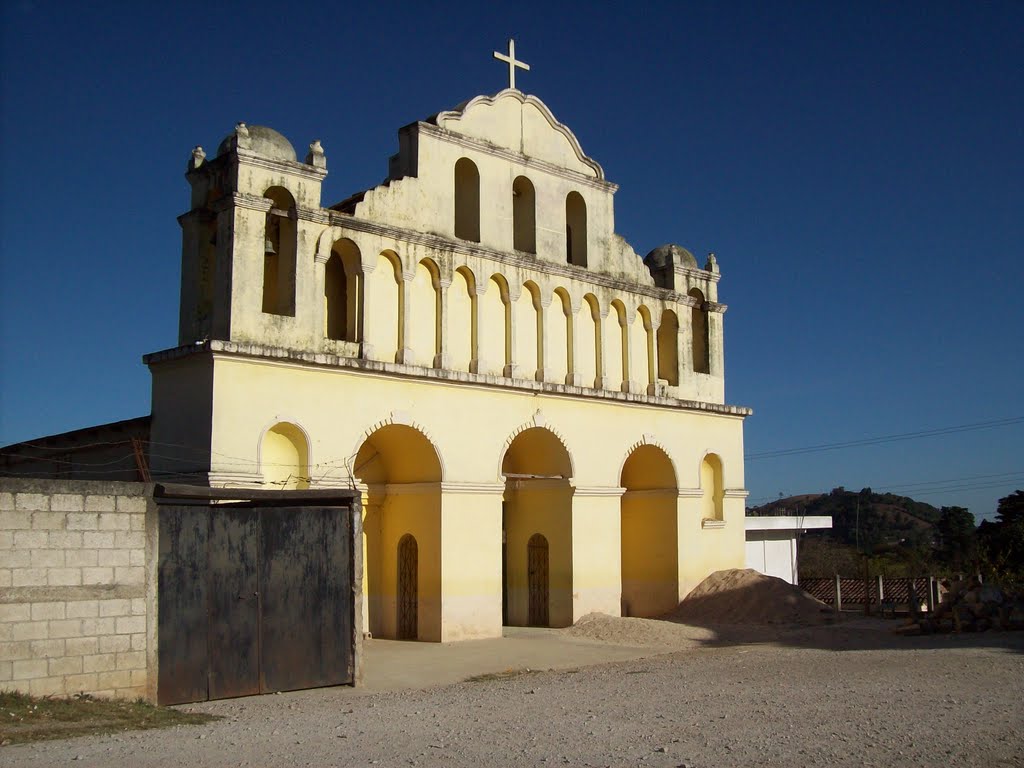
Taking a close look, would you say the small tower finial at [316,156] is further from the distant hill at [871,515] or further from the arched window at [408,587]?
the distant hill at [871,515]

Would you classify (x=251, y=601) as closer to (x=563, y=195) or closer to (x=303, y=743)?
(x=303, y=743)

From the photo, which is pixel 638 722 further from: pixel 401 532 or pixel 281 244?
pixel 281 244

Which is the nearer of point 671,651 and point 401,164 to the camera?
point 671,651

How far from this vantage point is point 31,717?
10609 mm

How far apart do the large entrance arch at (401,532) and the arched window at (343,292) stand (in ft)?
6.72

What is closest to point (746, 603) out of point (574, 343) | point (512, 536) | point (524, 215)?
point (512, 536)

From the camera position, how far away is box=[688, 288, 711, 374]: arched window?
88.0 feet

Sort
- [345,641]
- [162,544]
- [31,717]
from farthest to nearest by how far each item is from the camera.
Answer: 1. [345,641]
2. [162,544]
3. [31,717]

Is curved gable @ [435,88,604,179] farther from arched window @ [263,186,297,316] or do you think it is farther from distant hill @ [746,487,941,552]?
distant hill @ [746,487,941,552]

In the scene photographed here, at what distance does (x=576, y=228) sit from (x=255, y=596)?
13.7m

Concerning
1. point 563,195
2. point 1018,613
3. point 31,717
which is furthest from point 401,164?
point 1018,613

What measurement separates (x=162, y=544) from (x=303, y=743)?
3.80m

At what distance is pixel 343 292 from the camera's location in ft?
68.5

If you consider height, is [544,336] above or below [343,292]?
below
